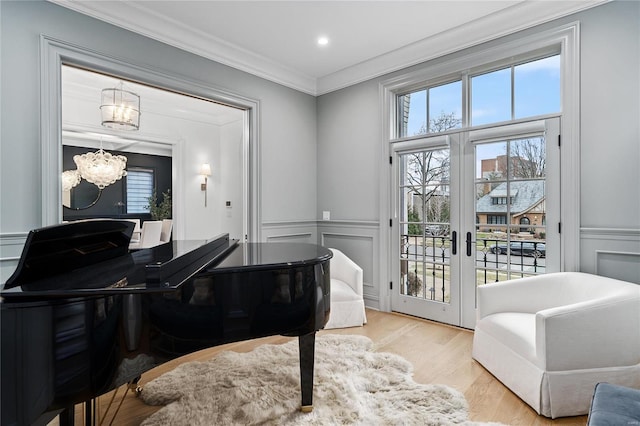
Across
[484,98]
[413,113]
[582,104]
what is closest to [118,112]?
[413,113]

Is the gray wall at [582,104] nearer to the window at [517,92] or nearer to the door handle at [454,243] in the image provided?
the window at [517,92]

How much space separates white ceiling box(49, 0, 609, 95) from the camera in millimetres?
2707

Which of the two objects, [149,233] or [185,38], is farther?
[149,233]

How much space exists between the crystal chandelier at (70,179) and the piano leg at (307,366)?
4.85 m

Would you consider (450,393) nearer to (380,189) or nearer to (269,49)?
(380,189)

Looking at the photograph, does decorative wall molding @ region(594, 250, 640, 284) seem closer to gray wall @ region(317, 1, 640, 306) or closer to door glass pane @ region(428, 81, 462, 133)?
gray wall @ region(317, 1, 640, 306)

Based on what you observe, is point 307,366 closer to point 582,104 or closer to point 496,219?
point 496,219

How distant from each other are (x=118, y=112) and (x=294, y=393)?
363 centimetres

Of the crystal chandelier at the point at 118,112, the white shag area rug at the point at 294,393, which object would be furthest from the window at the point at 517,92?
the crystal chandelier at the point at 118,112

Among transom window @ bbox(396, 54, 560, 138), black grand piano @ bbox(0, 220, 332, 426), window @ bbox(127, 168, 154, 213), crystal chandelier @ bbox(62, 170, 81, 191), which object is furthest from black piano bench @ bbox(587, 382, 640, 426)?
window @ bbox(127, 168, 154, 213)

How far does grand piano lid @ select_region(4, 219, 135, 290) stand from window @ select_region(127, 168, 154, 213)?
15.4 ft

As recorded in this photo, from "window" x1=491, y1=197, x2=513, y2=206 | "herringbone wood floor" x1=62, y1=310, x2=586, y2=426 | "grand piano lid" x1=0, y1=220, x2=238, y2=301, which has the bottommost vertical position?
"herringbone wood floor" x1=62, y1=310, x2=586, y2=426

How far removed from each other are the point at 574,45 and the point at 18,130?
4.08 meters

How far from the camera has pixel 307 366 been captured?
1.86m
